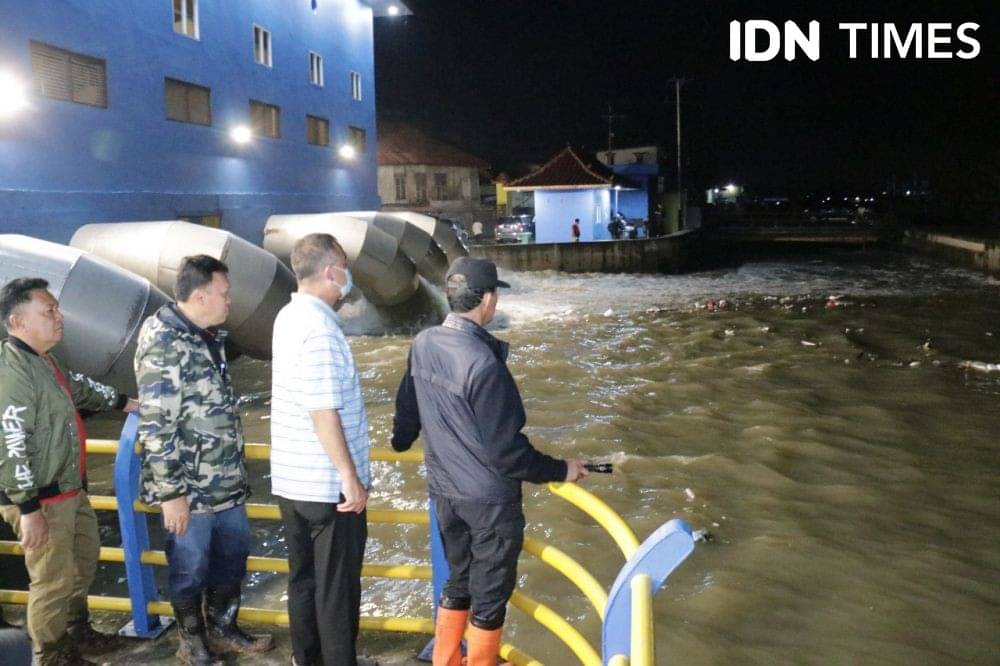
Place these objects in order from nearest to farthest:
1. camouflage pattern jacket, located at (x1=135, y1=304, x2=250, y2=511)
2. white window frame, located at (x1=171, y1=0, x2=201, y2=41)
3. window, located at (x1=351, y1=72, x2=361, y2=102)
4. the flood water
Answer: camouflage pattern jacket, located at (x1=135, y1=304, x2=250, y2=511)
the flood water
white window frame, located at (x1=171, y1=0, x2=201, y2=41)
window, located at (x1=351, y1=72, x2=361, y2=102)

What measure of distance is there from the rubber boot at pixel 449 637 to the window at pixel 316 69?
2215cm

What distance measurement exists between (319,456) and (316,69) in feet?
73.9

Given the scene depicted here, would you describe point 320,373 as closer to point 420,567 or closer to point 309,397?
point 309,397

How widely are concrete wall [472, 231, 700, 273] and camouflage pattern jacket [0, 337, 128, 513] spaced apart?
28.3 meters

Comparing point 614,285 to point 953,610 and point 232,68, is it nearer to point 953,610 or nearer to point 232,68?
point 232,68

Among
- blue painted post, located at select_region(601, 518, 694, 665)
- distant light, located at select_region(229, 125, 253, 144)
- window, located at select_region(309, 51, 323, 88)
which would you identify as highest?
window, located at select_region(309, 51, 323, 88)

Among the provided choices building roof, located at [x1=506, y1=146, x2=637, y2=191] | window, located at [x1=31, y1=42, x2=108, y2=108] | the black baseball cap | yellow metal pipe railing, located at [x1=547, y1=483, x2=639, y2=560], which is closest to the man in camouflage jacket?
the black baseball cap

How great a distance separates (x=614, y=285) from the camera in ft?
94.8

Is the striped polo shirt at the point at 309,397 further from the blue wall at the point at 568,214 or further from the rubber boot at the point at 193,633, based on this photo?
the blue wall at the point at 568,214

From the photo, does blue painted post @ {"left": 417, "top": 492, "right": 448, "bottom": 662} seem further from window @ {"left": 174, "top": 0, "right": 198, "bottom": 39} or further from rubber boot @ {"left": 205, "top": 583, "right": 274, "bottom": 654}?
window @ {"left": 174, "top": 0, "right": 198, "bottom": 39}

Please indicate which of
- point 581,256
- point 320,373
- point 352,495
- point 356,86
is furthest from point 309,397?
point 581,256

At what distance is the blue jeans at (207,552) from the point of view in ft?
11.5

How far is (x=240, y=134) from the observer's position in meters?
18.9

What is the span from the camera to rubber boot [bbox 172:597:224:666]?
3525mm
